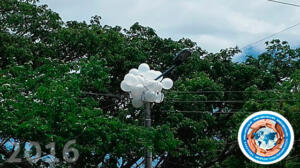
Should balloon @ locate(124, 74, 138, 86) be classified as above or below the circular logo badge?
above

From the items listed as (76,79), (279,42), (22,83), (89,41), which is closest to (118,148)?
(76,79)

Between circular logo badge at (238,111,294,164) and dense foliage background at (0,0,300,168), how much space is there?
2.32 meters

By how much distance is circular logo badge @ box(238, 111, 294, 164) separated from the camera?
8.94 m

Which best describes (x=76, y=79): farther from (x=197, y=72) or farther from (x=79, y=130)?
(x=197, y=72)

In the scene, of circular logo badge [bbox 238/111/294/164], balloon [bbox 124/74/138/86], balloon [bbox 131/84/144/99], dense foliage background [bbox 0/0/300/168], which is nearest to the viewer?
circular logo badge [bbox 238/111/294/164]

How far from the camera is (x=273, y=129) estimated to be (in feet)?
29.8

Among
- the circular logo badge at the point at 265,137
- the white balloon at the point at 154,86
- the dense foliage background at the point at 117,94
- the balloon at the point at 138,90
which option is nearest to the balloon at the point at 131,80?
the balloon at the point at 138,90

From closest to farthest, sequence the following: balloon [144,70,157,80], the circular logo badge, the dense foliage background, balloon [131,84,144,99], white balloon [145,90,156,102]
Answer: the circular logo badge → white balloon [145,90,156,102] → balloon [131,84,144,99] → balloon [144,70,157,80] → the dense foliage background

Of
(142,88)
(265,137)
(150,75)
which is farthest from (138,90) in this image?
(265,137)

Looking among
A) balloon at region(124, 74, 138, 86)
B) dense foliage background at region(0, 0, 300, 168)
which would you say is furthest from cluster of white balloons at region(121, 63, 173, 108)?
dense foliage background at region(0, 0, 300, 168)

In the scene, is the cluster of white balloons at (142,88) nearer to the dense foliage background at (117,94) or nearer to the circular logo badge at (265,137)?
the dense foliage background at (117,94)

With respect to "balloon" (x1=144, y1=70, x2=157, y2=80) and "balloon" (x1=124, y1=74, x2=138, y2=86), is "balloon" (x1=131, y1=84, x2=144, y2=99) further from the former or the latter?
"balloon" (x1=144, y1=70, x2=157, y2=80)

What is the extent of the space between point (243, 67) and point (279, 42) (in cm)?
246

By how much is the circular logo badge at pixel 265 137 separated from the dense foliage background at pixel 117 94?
2325mm
